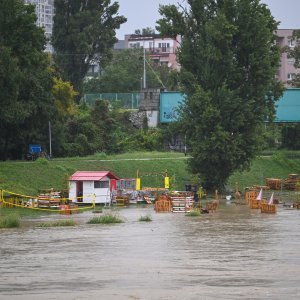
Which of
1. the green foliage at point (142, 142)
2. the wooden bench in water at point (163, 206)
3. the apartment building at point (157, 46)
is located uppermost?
the apartment building at point (157, 46)

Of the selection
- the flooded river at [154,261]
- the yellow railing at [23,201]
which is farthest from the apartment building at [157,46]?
the flooded river at [154,261]

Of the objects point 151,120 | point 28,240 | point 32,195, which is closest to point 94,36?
point 151,120

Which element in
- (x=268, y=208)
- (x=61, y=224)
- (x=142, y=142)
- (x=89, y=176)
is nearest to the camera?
(x=61, y=224)

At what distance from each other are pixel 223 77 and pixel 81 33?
2901cm

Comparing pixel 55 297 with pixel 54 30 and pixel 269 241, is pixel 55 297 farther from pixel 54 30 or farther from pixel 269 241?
pixel 54 30

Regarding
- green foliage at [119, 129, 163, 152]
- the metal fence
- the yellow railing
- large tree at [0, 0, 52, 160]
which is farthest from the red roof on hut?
the metal fence

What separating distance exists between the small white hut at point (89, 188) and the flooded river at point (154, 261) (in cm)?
1416

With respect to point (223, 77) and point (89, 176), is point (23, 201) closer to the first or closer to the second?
point (89, 176)

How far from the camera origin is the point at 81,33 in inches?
3499

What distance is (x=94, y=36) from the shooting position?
294 ft

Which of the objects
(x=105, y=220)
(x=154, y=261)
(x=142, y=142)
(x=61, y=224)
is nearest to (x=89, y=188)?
(x=105, y=220)

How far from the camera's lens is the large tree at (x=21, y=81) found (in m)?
57.2

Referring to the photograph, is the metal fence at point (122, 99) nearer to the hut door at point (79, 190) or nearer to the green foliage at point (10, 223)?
the hut door at point (79, 190)

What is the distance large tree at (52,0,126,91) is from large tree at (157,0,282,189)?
25.4 metres
